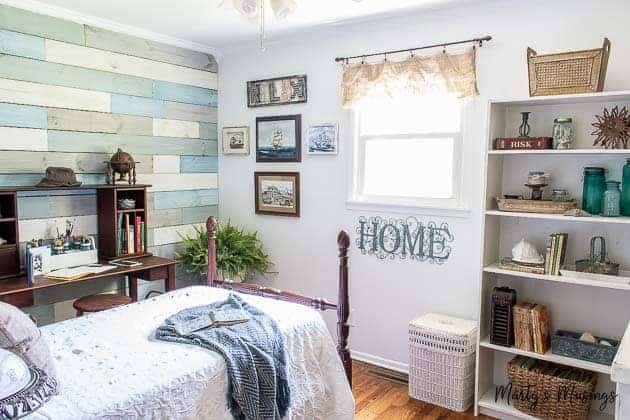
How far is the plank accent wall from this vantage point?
3.16 m

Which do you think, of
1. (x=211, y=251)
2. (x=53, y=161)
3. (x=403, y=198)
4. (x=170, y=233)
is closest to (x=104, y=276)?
(x=211, y=251)

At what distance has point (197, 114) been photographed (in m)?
4.26

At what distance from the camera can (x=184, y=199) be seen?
420 cm

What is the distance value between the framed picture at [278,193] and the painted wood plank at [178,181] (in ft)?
1.54

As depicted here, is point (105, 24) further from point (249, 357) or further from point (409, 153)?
point (249, 357)

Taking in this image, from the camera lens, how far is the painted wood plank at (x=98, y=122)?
3.35m

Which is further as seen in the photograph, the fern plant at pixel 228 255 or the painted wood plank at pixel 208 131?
the painted wood plank at pixel 208 131

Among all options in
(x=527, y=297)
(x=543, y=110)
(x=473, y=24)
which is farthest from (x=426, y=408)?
(x=473, y=24)

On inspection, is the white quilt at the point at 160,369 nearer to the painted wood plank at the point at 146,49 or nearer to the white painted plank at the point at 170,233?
the white painted plank at the point at 170,233

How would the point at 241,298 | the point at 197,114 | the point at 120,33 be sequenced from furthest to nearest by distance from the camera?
the point at 197,114 → the point at 120,33 → the point at 241,298

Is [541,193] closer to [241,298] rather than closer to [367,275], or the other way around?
[367,275]

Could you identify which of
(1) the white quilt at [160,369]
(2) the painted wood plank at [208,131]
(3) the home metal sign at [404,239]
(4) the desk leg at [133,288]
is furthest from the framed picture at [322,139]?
(4) the desk leg at [133,288]

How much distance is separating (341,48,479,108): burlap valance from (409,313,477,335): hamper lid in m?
1.41

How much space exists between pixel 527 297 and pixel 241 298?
5.65 ft
